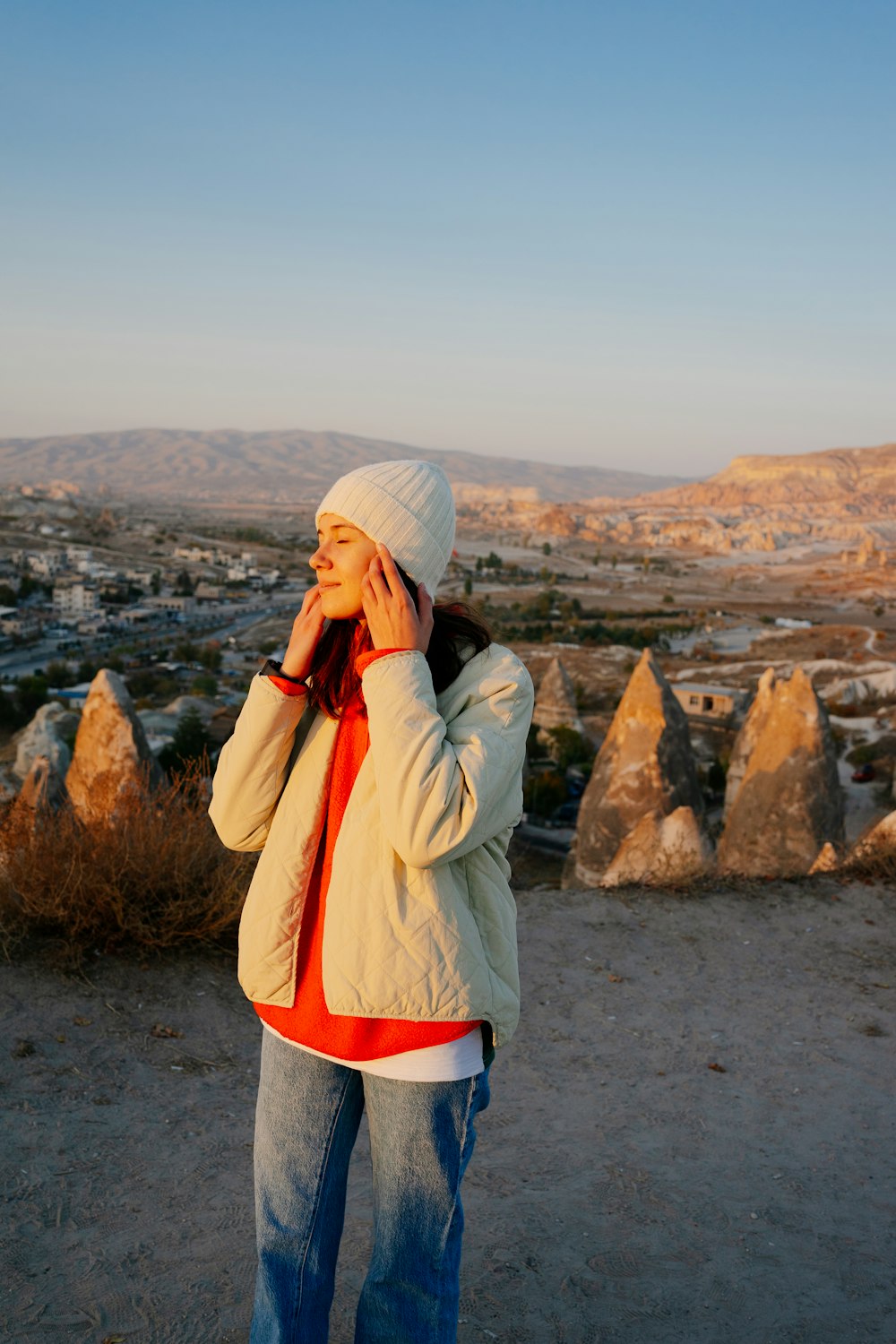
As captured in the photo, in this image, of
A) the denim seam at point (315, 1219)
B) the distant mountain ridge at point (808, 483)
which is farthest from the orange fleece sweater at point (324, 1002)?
the distant mountain ridge at point (808, 483)

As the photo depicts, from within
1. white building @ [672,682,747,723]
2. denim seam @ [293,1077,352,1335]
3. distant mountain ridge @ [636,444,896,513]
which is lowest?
white building @ [672,682,747,723]

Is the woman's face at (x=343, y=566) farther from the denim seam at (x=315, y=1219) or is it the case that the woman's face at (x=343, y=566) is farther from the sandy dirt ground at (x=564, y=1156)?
the sandy dirt ground at (x=564, y=1156)

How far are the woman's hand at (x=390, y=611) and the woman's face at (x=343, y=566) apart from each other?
0.03 meters

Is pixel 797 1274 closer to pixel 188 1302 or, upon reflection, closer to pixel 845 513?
pixel 188 1302

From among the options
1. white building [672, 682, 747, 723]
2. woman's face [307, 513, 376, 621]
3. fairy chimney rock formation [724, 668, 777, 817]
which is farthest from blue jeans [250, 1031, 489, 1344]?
white building [672, 682, 747, 723]

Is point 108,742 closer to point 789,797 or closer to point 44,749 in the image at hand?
point 44,749

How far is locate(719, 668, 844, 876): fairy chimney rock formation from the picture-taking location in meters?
8.19

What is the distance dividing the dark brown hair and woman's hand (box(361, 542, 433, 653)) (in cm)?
9

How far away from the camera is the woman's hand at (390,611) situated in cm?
139

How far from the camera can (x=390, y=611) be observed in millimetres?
1393

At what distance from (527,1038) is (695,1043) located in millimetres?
566

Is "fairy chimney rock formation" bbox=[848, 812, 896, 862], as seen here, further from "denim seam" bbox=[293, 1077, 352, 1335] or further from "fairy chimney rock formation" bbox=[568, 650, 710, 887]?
"denim seam" bbox=[293, 1077, 352, 1335]

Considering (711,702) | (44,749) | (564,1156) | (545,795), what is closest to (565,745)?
(545,795)

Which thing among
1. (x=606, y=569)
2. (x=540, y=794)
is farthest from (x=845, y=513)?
(x=540, y=794)
